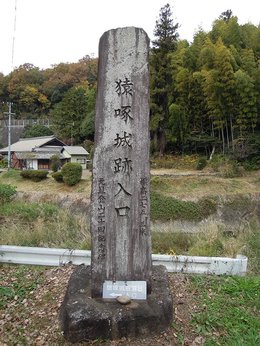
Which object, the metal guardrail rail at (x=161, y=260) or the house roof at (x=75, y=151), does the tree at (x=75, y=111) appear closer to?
the house roof at (x=75, y=151)

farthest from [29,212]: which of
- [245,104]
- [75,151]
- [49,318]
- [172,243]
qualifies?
[75,151]

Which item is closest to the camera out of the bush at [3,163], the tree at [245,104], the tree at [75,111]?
the tree at [245,104]

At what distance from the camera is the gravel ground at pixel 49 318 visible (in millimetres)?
2717

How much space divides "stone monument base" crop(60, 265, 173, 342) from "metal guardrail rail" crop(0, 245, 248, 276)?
3.34 feet

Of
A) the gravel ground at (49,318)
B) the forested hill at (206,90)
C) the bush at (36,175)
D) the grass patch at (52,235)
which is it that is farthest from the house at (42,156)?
the gravel ground at (49,318)

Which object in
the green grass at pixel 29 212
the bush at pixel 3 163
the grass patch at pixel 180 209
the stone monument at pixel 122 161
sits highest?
the stone monument at pixel 122 161

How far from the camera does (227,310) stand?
10.2 feet

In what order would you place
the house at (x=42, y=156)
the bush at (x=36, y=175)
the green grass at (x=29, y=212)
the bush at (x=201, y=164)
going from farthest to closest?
1. the house at (x=42, y=156)
2. the bush at (x=201, y=164)
3. the bush at (x=36, y=175)
4. the green grass at (x=29, y=212)

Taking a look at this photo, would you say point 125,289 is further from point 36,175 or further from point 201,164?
point 201,164

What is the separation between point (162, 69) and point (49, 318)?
22322 mm

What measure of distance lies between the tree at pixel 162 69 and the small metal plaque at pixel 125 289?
67.5 ft

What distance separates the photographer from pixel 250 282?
11.8 feet

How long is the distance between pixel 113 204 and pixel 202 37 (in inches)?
1034

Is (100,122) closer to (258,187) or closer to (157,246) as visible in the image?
(157,246)
